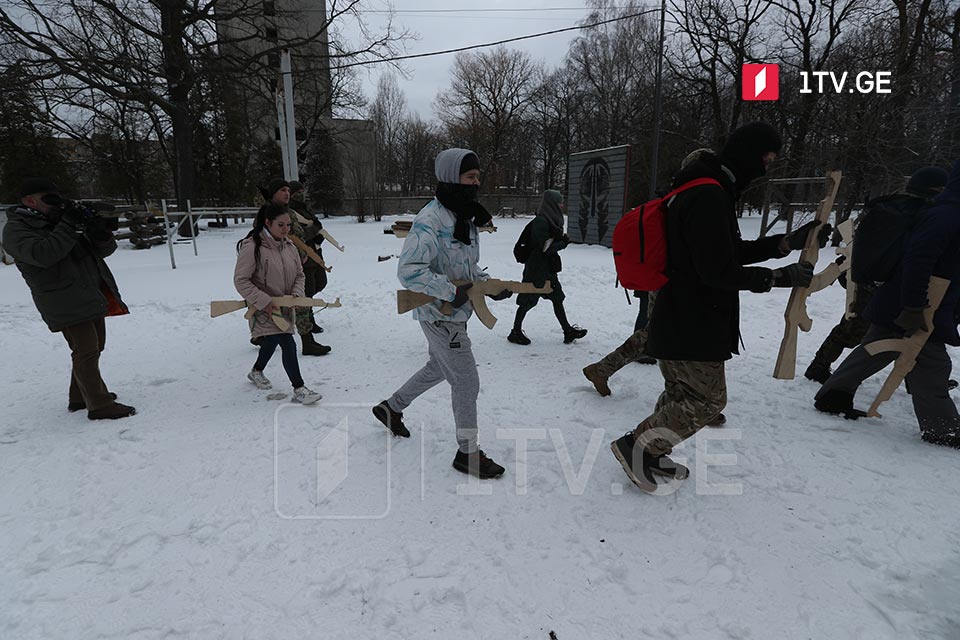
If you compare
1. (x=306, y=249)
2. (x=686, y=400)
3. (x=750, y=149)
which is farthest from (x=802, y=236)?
Answer: (x=306, y=249)

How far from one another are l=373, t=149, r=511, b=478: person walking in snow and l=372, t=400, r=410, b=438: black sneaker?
0.57 metres

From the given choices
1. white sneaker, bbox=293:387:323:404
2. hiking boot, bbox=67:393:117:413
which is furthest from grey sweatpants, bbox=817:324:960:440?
hiking boot, bbox=67:393:117:413

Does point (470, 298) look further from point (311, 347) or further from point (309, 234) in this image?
point (309, 234)

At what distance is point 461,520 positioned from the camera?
8.66 ft

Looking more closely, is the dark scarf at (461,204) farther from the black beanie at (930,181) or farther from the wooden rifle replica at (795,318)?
the black beanie at (930,181)

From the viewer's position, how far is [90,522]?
261 cm

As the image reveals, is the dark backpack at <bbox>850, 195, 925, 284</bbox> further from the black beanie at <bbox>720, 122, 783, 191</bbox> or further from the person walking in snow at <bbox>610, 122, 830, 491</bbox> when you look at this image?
the black beanie at <bbox>720, 122, 783, 191</bbox>

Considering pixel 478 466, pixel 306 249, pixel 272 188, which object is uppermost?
pixel 272 188

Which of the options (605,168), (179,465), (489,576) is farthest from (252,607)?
(605,168)

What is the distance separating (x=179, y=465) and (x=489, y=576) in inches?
89.1

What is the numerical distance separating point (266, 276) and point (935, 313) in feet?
16.3

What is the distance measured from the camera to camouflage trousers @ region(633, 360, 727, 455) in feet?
8.35

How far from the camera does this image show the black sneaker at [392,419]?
138 inches

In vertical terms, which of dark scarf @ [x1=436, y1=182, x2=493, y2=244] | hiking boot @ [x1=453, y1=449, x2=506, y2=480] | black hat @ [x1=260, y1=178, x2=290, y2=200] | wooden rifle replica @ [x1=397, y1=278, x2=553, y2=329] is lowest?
hiking boot @ [x1=453, y1=449, x2=506, y2=480]
